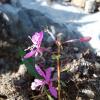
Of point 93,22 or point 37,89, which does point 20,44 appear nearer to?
point 37,89

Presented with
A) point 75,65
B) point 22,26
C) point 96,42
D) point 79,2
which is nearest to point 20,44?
point 22,26

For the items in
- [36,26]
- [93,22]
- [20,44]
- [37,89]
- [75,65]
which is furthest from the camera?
[93,22]

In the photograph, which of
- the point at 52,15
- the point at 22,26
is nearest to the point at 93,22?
the point at 52,15

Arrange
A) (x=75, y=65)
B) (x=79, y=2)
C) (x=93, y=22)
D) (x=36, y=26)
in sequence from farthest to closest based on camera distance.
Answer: (x=79, y=2) < (x=93, y=22) < (x=36, y=26) < (x=75, y=65)

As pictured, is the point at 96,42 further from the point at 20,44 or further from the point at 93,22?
the point at 20,44

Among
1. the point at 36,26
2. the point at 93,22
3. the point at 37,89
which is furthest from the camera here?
the point at 93,22

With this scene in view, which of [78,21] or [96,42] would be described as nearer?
[96,42]

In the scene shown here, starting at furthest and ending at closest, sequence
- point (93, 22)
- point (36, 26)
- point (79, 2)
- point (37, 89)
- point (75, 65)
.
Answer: point (79, 2), point (93, 22), point (36, 26), point (75, 65), point (37, 89)

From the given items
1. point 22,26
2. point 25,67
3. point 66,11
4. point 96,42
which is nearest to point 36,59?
point 25,67

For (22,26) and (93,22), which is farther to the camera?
(93,22)
